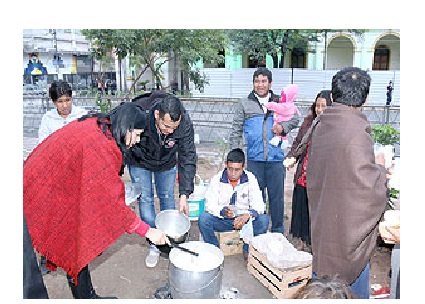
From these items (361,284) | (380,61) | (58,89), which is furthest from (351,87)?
(380,61)

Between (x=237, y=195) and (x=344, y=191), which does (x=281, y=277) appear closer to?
(x=237, y=195)

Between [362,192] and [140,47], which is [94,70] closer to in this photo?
[140,47]

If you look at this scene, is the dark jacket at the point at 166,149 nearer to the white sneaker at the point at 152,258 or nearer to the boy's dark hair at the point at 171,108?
the boy's dark hair at the point at 171,108

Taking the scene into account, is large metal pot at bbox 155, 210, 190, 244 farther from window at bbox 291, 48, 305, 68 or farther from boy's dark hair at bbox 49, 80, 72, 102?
window at bbox 291, 48, 305, 68

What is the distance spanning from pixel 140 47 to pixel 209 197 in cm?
332

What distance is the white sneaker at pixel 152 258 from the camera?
3.36 m

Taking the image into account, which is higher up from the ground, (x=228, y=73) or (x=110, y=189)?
(x=228, y=73)

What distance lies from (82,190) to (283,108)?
2025mm

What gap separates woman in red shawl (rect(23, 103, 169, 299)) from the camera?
212 centimetres

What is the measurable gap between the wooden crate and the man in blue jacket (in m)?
0.71

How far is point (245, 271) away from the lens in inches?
130

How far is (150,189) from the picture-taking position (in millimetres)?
3273

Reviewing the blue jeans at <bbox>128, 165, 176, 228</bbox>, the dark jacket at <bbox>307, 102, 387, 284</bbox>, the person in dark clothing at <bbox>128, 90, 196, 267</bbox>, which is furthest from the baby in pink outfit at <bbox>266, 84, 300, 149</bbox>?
the dark jacket at <bbox>307, 102, 387, 284</bbox>

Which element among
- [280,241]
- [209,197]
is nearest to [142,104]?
[209,197]
